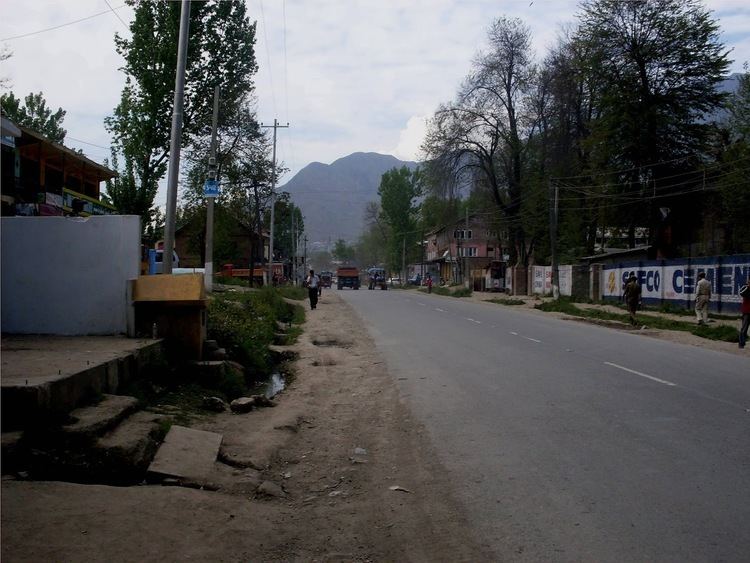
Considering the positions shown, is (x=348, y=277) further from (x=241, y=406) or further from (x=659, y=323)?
(x=241, y=406)

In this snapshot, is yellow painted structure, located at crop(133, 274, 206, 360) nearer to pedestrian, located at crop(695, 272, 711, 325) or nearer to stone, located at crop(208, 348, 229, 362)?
stone, located at crop(208, 348, 229, 362)

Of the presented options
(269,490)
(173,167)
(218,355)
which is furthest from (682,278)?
(269,490)

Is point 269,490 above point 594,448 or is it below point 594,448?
below

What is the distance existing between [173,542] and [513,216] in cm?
5036

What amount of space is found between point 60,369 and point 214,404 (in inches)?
96.4

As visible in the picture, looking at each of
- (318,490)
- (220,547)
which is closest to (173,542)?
(220,547)

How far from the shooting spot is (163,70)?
2766 cm

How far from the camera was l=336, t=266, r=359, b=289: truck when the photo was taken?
79.9 metres

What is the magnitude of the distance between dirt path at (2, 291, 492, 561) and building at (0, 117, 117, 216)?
47.4ft

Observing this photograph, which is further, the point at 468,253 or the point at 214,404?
the point at 468,253

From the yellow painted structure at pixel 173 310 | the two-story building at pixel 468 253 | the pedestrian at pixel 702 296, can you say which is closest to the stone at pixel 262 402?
the yellow painted structure at pixel 173 310

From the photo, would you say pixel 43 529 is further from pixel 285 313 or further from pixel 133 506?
pixel 285 313

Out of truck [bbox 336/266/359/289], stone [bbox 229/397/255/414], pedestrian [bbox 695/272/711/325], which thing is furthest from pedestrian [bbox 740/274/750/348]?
truck [bbox 336/266/359/289]

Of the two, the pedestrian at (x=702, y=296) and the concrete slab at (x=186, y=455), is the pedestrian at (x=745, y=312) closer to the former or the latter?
the pedestrian at (x=702, y=296)
